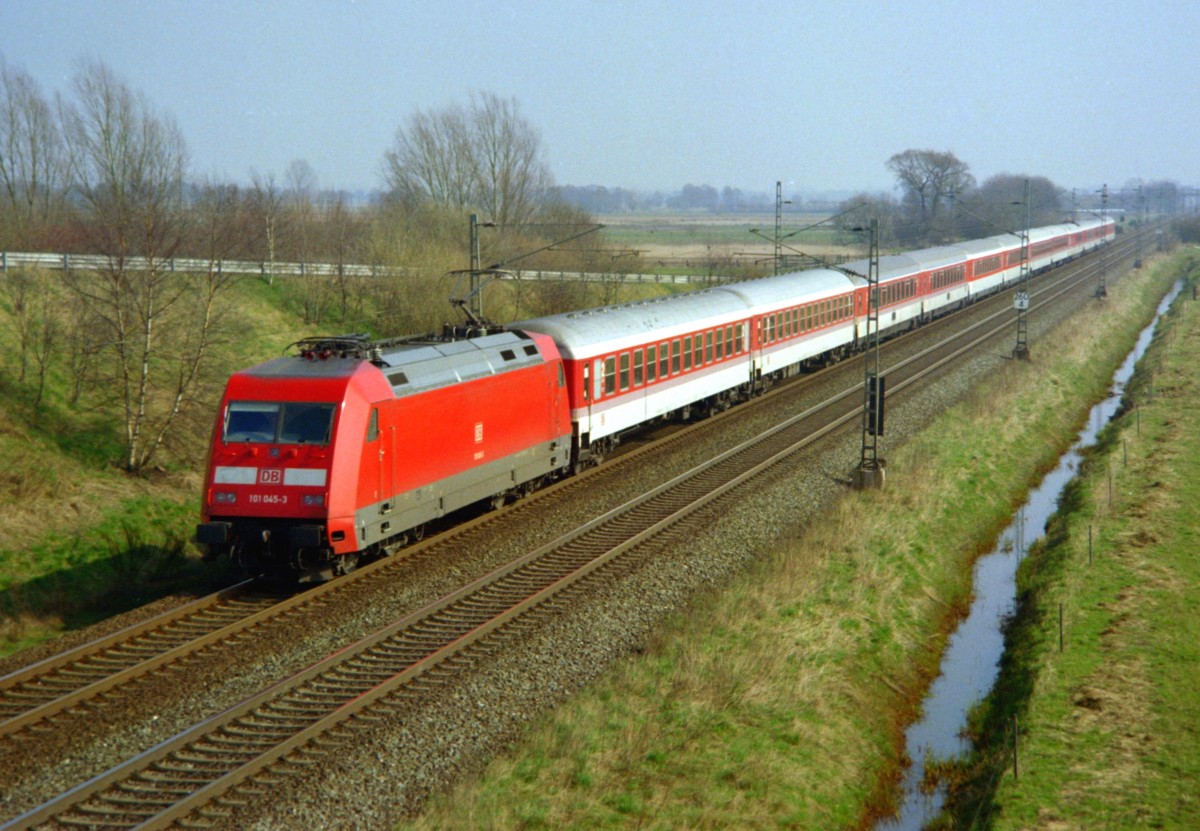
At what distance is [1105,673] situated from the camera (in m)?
16.2

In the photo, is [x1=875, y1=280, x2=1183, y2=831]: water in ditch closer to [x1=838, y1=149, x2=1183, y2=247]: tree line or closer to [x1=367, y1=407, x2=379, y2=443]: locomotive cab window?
[x1=367, y1=407, x2=379, y2=443]: locomotive cab window

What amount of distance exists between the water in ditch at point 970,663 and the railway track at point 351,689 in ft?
17.0

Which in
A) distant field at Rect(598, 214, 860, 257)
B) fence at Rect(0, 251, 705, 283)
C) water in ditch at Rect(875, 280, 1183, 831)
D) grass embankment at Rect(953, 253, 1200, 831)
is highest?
distant field at Rect(598, 214, 860, 257)

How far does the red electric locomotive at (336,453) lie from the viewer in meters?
16.5

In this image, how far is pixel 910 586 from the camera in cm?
2033

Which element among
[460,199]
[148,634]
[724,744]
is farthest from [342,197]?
[724,744]

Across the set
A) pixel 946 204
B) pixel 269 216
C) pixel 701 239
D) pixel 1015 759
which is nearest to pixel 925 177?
pixel 946 204

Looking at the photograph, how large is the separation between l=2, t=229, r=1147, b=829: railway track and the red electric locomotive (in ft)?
6.15

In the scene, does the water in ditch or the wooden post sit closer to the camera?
the wooden post

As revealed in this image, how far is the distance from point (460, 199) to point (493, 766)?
54.6m

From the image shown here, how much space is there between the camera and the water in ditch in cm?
1433

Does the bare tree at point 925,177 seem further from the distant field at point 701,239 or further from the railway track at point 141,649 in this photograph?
the railway track at point 141,649

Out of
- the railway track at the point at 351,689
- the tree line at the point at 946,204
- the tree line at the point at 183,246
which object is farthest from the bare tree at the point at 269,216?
the tree line at the point at 946,204

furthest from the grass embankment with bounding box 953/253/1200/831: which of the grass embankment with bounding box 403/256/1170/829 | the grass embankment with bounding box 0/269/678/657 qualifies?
the grass embankment with bounding box 0/269/678/657
